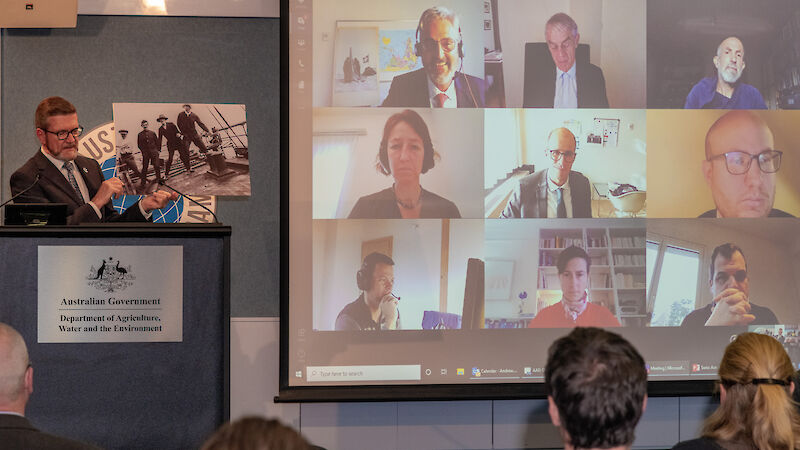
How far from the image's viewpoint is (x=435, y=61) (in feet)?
11.9

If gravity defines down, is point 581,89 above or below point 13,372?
above

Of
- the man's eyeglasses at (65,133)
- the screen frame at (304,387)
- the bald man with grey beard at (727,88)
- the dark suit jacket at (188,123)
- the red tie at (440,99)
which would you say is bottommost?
the screen frame at (304,387)

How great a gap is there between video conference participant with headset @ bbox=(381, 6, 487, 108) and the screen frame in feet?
1.84

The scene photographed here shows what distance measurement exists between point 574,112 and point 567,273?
754 millimetres

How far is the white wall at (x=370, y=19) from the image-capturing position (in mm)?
3576

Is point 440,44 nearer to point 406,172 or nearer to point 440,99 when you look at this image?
point 440,99

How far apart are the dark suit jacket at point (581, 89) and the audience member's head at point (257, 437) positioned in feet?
8.78

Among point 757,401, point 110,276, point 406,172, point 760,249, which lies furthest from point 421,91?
point 757,401

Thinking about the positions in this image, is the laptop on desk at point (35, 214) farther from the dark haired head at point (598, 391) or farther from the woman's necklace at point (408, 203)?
the dark haired head at point (598, 391)

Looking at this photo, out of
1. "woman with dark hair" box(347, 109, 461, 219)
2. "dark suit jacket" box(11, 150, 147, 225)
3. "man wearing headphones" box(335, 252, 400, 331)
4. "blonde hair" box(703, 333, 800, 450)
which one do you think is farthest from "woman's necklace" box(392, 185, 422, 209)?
"blonde hair" box(703, 333, 800, 450)

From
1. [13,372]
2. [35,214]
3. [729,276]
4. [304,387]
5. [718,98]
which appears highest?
[718,98]

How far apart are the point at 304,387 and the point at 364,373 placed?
28cm

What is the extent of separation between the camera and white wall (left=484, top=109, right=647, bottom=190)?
363 cm

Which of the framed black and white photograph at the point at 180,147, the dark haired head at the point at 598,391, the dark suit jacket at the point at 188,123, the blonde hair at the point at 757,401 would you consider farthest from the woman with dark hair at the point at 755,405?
the dark suit jacket at the point at 188,123
